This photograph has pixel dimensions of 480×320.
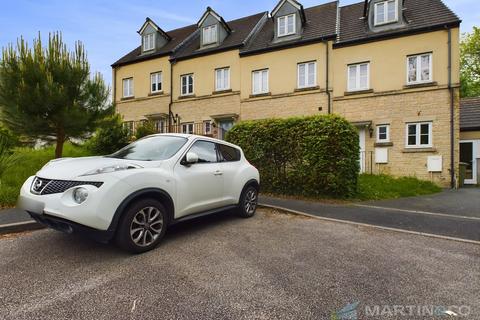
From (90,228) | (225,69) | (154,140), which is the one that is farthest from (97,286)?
(225,69)

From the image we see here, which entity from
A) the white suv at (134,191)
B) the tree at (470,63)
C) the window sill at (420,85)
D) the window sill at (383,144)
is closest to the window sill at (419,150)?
the window sill at (383,144)

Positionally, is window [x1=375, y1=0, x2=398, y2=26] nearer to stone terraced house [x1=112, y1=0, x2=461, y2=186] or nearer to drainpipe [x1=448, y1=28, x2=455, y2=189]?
stone terraced house [x1=112, y1=0, x2=461, y2=186]

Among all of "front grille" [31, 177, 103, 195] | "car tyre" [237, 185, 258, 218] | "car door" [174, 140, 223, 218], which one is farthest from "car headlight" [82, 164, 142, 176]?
"car tyre" [237, 185, 258, 218]

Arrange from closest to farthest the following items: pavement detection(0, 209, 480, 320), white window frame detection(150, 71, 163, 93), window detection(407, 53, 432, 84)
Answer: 1. pavement detection(0, 209, 480, 320)
2. window detection(407, 53, 432, 84)
3. white window frame detection(150, 71, 163, 93)

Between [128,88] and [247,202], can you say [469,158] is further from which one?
[128,88]

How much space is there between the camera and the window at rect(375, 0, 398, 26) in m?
14.5

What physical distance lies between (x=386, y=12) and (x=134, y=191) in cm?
1647

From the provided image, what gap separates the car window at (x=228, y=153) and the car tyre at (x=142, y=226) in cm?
190

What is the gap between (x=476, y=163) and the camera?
14.8 m

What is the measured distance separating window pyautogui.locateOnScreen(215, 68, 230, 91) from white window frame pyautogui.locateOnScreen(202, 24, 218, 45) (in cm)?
231

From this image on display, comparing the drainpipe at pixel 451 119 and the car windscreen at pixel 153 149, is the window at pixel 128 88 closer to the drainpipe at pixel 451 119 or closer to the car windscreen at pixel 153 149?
the car windscreen at pixel 153 149

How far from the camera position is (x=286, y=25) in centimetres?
1681

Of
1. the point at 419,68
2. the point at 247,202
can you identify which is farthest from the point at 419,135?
the point at 247,202

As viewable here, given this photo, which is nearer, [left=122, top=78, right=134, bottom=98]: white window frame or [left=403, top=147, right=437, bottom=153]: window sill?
[left=403, top=147, right=437, bottom=153]: window sill
